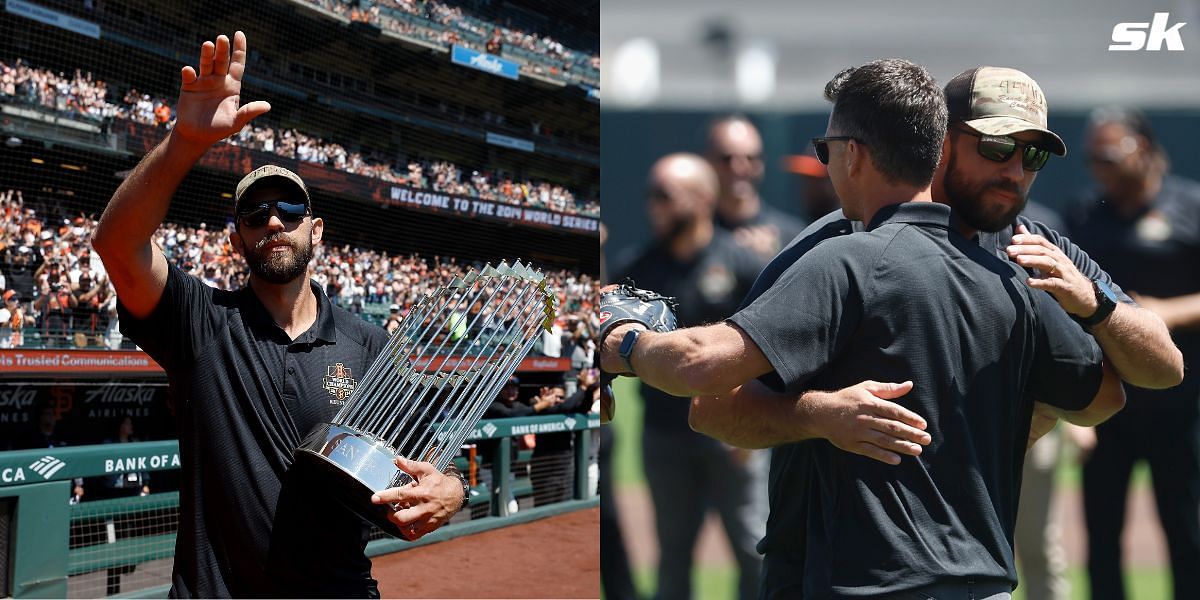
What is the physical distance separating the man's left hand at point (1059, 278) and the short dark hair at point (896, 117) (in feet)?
0.99

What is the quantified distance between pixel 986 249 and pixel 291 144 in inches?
668

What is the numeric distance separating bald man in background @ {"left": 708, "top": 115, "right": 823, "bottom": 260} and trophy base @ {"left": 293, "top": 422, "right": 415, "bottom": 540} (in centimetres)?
116

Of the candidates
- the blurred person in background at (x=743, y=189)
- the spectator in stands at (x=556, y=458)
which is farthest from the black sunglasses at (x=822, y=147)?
the spectator in stands at (x=556, y=458)

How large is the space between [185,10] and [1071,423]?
1819 centimetres

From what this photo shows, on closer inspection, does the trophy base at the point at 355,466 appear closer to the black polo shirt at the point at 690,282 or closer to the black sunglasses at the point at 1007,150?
the black polo shirt at the point at 690,282

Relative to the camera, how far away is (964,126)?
243 cm

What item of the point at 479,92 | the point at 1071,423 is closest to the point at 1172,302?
the point at 1071,423

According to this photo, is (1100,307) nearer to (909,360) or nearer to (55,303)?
(909,360)

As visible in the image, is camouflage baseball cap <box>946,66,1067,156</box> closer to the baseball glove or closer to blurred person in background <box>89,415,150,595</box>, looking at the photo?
the baseball glove

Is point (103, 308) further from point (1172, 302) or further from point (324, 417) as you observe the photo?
point (1172, 302)

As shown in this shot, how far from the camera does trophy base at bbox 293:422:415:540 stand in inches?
80.4

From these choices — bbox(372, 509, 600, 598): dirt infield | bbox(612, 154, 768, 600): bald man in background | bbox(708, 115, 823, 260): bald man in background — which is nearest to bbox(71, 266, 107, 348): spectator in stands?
bbox(372, 509, 600, 598): dirt infield

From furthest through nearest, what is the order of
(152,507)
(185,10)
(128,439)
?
(185,10)
(128,439)
(152,507)

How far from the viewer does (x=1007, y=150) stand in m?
2.44
